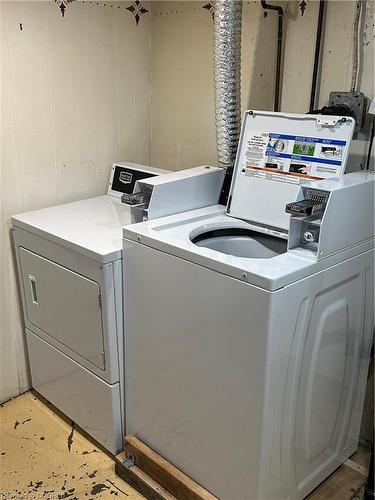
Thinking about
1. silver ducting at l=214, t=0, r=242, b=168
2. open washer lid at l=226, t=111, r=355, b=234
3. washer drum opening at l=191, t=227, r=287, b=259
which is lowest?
washer drum opening at l=191, t=227, r=287, b=259

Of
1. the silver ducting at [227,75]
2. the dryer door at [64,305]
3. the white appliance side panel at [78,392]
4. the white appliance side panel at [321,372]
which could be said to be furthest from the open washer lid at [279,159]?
the white appliance side panel at [78,392]

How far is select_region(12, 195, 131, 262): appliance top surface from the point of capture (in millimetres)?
1798

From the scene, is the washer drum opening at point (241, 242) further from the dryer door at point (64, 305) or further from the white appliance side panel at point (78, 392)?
the white appliance side panel at point (78, 392)

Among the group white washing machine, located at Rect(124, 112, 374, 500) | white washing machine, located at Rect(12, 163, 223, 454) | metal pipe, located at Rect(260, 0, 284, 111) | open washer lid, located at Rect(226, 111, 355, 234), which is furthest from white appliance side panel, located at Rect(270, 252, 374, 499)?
metal pipe, located at Rect(260, 0, 284, 111)

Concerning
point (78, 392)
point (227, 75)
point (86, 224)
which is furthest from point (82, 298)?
point (227, 75)

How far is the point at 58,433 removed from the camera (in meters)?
2.21

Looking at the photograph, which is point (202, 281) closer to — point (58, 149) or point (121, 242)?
point (121, 242)

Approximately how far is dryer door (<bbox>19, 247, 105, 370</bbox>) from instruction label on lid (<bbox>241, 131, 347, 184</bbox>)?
77 centimetres

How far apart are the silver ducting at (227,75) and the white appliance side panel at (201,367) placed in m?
0.64

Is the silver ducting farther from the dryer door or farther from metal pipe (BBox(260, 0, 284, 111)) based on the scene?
the dryer door

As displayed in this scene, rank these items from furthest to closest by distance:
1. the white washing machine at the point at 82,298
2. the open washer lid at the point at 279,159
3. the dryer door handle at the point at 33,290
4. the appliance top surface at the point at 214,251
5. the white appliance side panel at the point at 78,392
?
the dryer door handle at the point at 33,290, the white appliance side panel at the point at 78,392, the white washing machine at the point at 82,298, the open washer lid at the point at 279,159, the appliance top surface at the point at 214,251

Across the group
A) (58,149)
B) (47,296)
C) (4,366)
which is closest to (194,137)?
(58,149)

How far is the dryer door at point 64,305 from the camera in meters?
1.87

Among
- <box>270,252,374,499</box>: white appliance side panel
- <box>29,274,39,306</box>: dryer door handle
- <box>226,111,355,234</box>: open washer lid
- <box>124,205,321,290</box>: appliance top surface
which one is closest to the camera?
<box>124,205,321,290</box>: appliance top surface
